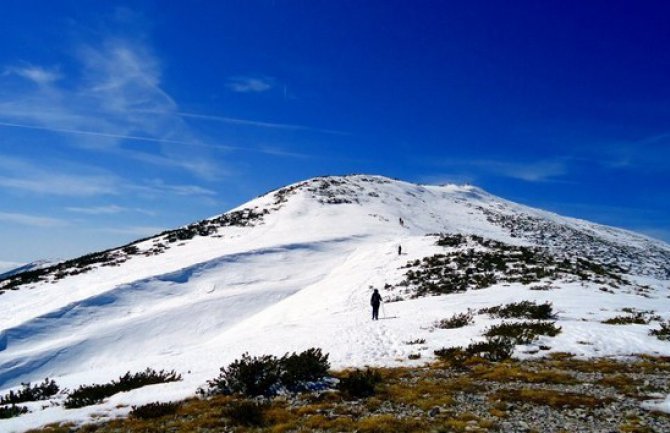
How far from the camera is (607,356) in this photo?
12906mm

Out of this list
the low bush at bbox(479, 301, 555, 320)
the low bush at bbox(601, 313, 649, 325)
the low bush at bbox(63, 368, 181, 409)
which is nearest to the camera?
the low bush at bbox(63, 368, 181, 409)

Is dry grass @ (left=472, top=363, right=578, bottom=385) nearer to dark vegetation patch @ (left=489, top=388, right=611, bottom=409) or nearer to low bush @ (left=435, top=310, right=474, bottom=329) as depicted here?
dark vegetation patch @ (left=489, top=388, right=611, bottom=409)

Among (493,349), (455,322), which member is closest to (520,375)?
(493,349)

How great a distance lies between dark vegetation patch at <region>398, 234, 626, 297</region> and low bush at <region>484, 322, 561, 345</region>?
12147 mm

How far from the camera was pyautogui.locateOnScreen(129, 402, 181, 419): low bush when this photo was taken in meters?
8.52

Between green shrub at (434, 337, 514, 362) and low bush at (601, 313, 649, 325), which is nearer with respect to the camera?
green shrub at (434, 337, 514, 362)

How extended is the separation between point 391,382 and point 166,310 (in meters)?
22.3

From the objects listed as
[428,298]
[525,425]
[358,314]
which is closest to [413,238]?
[428,298]

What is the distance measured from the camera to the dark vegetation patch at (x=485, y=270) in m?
30.0

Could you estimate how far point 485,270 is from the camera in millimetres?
33438

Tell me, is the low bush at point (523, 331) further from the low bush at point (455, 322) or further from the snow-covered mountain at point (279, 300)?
the low bush at point (455, 322)

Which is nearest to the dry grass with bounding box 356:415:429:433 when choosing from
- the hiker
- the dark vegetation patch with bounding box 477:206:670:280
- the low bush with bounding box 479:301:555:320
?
the low bush with bounding box 479:301:555:320

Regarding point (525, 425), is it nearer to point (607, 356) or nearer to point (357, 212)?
point (607, 356)

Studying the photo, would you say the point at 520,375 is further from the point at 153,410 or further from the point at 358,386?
the point at 153,410
